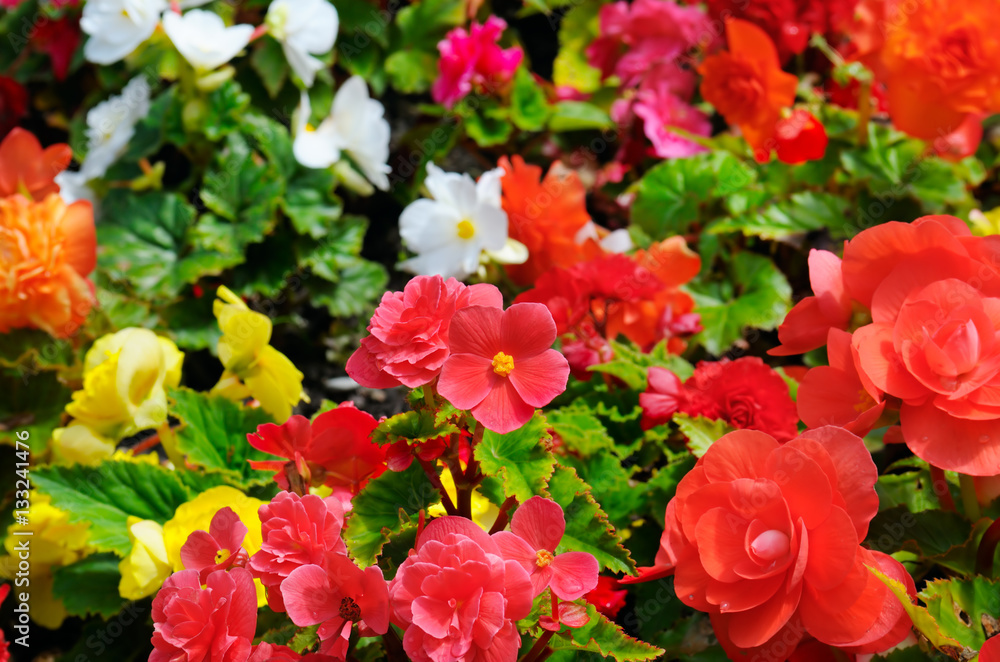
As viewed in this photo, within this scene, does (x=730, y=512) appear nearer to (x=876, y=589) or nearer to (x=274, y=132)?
(x=876, y=589)

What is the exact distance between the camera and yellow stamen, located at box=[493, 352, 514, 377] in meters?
0.62

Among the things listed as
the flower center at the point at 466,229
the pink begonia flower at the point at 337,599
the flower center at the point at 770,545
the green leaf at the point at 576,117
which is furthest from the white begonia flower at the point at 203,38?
the flower center at the point at 770,545

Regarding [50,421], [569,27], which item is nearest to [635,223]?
[569,27]

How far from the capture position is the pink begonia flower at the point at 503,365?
2.01ft

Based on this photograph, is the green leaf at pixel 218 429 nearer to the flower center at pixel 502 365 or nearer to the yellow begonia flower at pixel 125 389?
the yellow begonia flower at pixel 125 389

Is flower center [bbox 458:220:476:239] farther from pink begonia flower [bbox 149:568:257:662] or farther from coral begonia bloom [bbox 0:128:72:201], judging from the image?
pink begonia flower [bbox 149:568:257:662]

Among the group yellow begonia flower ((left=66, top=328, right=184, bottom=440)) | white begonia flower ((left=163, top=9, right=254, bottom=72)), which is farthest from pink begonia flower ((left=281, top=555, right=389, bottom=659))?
white begonia flower ((left=163, top=9, right=254, bottom=72))

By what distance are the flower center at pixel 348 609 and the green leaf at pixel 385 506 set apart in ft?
0.21

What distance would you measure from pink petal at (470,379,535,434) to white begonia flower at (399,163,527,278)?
2.46 feet

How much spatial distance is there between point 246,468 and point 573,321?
508 millimetres

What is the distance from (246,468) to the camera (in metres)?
1.02

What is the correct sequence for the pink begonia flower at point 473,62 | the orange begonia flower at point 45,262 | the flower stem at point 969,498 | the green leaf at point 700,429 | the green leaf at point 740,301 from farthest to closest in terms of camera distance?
the pink begonia flower at point 473,62, the green leaf at point 740,301, the orange begonia flower at point 45,262, the green leaf at point 700,429, the flower stem at point 969,498

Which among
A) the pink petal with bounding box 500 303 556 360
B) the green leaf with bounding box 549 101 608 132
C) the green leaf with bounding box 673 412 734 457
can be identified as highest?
the pink petal with bounding box 500 303 556 360

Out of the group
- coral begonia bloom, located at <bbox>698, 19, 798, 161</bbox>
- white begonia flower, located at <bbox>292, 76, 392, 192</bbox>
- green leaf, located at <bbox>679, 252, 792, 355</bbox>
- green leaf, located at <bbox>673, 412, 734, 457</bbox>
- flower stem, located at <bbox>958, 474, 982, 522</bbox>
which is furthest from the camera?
white begonia flower, located at <bbox>292, 76, 392, 192</bbox>
